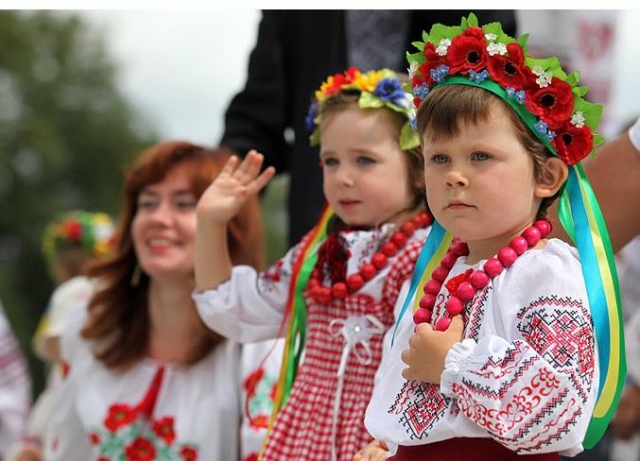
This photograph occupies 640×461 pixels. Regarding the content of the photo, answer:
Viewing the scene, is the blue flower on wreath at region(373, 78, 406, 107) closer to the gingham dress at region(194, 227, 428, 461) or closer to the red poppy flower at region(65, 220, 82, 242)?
the gingham dress at region(194, 227, 428, 461)

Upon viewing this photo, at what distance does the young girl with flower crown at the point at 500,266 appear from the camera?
2158mm

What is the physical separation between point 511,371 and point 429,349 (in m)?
0.20

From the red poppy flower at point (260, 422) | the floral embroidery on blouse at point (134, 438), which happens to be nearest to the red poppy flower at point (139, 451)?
the floral embroidery on blouse at point (134, 438)

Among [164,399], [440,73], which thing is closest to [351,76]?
[440,73]

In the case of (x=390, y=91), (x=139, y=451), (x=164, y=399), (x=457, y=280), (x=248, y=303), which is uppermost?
(x=390, y=91)

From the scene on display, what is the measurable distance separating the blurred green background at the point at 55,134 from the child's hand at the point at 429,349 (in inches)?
651

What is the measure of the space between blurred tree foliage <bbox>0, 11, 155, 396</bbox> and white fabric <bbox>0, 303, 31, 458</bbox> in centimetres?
1277

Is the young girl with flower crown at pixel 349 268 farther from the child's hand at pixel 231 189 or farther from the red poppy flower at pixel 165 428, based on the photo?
the red poppy flower at pixel 165 428

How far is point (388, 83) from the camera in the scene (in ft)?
9.55

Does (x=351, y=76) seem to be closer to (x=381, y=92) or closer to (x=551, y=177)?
(x=381, y=92)

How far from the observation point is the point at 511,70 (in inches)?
90.7

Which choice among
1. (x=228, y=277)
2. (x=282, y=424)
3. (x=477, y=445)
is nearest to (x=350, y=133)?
(x=228, y=277)

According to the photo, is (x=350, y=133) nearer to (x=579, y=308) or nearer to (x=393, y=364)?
(x=393, y=364)

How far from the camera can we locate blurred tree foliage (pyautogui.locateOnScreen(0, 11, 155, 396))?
1945 cm
